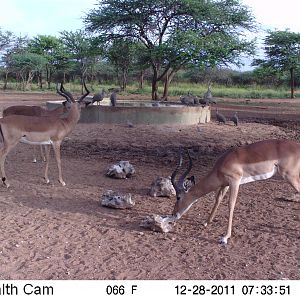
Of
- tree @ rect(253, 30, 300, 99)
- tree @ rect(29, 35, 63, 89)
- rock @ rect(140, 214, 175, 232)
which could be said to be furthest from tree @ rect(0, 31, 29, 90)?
rock @ rect(140, 214, 175, 232)

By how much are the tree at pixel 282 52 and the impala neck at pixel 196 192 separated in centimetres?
3747

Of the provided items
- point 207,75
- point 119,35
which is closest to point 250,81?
point 207,75

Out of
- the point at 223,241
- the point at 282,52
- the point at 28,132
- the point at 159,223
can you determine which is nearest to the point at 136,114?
the point at 28,132

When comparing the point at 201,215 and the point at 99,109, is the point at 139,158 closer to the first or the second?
the point at 201,215

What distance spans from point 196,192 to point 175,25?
22994 mm

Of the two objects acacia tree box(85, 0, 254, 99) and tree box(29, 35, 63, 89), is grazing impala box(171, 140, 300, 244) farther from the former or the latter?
tree box(29, 35, 63, 89)

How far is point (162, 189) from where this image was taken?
7566mm

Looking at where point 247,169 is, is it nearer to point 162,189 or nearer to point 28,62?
point 162,189

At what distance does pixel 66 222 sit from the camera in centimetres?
628

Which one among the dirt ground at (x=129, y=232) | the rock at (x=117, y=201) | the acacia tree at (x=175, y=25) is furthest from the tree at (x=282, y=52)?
the rock at (x=117, y=201)

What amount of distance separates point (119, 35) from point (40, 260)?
2375 cm

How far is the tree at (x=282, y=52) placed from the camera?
1651 inches

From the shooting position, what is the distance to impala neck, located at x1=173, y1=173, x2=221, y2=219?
5.96m

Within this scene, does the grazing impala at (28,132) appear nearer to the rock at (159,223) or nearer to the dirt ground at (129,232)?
the dirt ground at (129,232)
